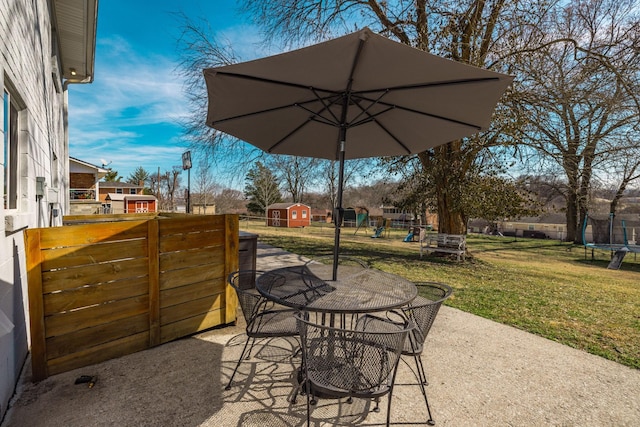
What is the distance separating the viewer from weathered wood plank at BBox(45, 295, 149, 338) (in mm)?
2252

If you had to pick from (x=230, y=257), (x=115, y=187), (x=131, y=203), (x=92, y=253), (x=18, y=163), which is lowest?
(x=230, y=257)

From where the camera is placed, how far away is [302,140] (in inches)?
135

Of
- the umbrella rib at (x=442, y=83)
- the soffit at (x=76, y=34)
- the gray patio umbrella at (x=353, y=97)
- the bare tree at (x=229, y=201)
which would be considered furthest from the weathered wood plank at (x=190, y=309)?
the bare tree at (x=229, y=201)

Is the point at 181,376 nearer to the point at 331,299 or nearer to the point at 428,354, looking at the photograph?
the point at 331,299

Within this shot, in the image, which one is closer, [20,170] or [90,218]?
[20,170]

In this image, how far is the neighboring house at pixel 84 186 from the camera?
1085 centimetres

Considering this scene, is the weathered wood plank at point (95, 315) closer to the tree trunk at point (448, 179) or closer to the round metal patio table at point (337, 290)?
the round metal patio table at point (337, 290)

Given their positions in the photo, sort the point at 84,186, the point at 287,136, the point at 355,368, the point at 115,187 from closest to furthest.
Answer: the point at 355,368 < the point at 287,136 < the point at 84,186 < the point at 115,187

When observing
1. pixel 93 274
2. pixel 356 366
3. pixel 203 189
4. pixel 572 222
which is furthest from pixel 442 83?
pixel 203 189

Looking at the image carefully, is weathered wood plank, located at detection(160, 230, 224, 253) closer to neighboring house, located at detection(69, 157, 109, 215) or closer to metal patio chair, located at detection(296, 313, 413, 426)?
metal patio chair, located at detection(296, 313, 413, 426)

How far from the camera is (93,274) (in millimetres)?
2406

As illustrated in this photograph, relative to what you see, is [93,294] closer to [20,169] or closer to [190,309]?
[190,309]

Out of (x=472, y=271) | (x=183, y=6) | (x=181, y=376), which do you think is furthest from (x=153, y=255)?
(x=183, y=6)

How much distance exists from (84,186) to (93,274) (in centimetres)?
1825
